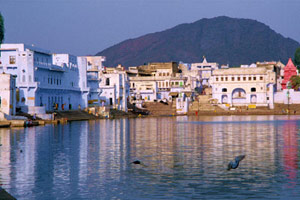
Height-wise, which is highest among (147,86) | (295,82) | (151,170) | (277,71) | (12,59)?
(277,71)

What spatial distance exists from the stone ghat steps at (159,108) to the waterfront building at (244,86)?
36.4 feet

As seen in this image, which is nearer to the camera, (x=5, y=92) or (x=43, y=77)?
(x=5, y=92)

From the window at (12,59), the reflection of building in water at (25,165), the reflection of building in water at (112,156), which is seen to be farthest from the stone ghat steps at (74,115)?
the reflection of building in water at (25,165)

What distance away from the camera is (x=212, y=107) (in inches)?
4122

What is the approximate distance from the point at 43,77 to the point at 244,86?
4737cm

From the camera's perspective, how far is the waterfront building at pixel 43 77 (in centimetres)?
6962

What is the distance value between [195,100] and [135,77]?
16.6 m

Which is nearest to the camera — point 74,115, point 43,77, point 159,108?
point 43,77

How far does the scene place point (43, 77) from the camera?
75.8m

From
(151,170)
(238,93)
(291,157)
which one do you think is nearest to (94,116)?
(238,93)

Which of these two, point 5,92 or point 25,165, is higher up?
point 5,92

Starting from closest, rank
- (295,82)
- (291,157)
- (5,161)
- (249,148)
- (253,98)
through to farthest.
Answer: (5,161) → (291,157) → (249,148) → (253,98) → (295,82)

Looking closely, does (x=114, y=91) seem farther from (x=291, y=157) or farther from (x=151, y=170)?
(x=151, y=170)

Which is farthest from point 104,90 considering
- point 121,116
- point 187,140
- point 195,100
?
point 187,140
